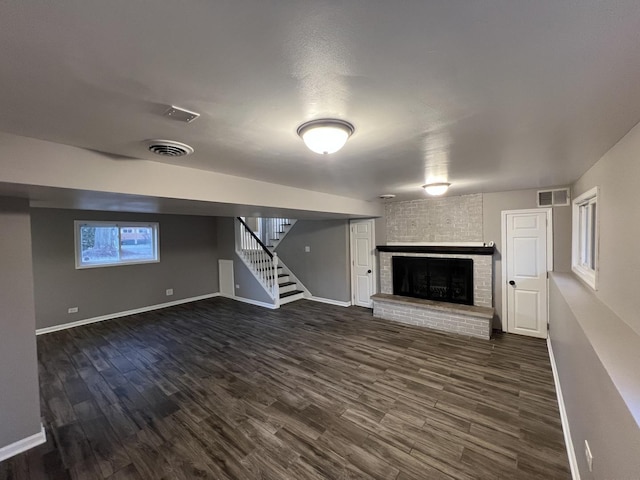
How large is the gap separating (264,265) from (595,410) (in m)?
5.85

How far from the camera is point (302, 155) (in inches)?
86.0

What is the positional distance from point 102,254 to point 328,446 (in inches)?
232

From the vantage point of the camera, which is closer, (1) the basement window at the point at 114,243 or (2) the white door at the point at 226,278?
(1) the basement window at the point at 114,243

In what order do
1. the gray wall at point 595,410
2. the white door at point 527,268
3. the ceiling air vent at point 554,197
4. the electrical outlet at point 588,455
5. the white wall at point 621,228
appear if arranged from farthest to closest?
the white door at point 527,268 → the ceiling air vent at point 554,197 → the white wall at point 621,228 → the electrical outlet at point 588,455 → the gray wall at point 595,410

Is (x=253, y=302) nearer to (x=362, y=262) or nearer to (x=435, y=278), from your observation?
(x=362, y=262)

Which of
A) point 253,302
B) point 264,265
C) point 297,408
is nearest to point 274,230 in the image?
point 264,265

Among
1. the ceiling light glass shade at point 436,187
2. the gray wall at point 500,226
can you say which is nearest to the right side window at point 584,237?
the gray wall at point 500,226

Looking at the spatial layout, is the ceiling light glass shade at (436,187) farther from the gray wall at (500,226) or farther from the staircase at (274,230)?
the staircase at (274,230)

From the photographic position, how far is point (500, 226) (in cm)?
450

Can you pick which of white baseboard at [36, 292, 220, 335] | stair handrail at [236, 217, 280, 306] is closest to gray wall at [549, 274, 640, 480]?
stair handrail at [236, 217, 280, 306]

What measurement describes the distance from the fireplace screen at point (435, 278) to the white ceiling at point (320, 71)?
10.4ft

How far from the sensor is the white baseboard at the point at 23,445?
2139 millimetres

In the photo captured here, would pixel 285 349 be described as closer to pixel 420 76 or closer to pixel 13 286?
pixel 13 286

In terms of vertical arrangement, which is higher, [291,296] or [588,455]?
[588,455]
